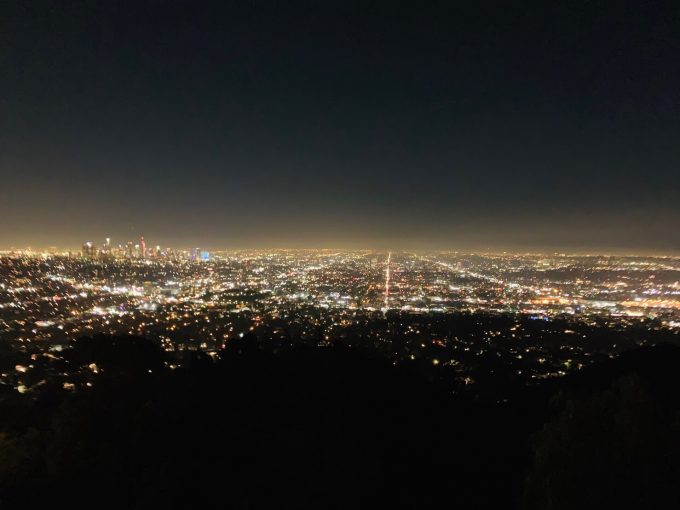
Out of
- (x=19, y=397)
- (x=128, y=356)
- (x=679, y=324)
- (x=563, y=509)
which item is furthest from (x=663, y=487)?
(x=679, y=324)

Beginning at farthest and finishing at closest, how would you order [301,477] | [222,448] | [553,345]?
[553,345], [222,448], [301,477]

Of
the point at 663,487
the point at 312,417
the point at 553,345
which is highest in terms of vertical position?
the point at 663,487

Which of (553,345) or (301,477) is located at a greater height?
(301,477)

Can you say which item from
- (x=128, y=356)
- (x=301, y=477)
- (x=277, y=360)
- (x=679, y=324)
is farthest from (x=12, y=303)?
(x=679, y=324)

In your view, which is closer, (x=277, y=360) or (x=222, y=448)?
(x=222, y=448)

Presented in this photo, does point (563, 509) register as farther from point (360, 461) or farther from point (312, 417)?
point (312, 417)

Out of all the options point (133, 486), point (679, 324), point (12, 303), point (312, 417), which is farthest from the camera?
point (12, 303)
